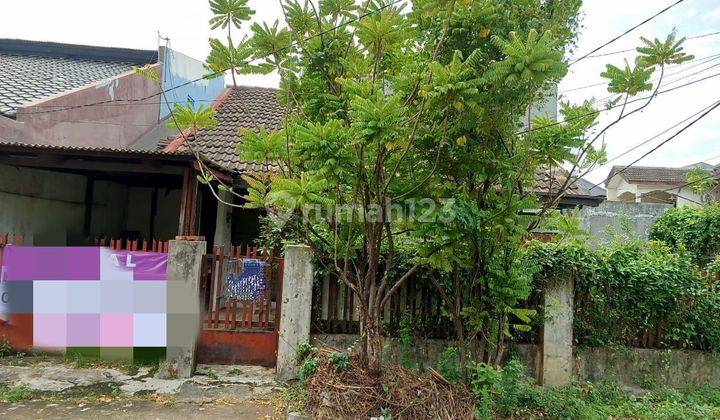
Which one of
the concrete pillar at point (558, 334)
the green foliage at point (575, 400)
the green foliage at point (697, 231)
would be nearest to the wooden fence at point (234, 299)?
the green foliage at point (575, 400)

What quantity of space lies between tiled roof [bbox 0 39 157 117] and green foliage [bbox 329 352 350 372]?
8664mm

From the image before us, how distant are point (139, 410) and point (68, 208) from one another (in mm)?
6054

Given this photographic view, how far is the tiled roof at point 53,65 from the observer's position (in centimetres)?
956

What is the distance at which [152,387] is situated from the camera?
5.05 m

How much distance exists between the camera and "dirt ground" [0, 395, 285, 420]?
4289 millimetres

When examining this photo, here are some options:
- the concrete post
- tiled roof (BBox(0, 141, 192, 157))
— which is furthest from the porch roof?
the concrete post

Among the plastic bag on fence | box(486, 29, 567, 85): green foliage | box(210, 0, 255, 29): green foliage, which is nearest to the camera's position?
box(486, 29, 567, 85): green foliage

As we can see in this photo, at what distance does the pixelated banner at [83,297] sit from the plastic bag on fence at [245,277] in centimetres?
84

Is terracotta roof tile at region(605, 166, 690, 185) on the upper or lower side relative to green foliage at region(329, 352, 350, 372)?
upper

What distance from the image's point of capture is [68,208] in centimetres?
873

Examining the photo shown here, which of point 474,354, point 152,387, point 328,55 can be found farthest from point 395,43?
point 152,387

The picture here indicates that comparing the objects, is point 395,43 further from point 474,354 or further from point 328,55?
point 474,354

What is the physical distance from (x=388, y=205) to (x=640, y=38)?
292cm

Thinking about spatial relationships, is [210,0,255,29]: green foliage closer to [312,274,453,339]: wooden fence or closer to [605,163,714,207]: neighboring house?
[312,274,453,339]: wooden fence
